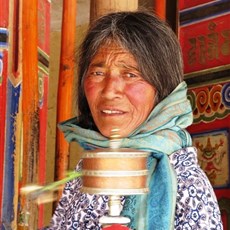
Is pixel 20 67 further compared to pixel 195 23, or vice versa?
pixel 195 23

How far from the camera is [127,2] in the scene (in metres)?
2.84

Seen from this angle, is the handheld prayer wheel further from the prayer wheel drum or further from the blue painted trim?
the blue painted trim

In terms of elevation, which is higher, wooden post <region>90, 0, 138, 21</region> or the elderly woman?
wooden post <region>90, 0, 138, 21</region>

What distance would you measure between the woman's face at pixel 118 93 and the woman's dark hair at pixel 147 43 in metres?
0.02

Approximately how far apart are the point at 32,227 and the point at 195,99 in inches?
44.9

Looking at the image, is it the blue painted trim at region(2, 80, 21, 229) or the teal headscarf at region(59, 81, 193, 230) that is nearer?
the teal headscarf at region(59, 81, 193, 230)

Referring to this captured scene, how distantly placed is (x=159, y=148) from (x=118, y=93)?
171 mm

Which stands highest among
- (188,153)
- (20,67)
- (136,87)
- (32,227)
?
(20,67)

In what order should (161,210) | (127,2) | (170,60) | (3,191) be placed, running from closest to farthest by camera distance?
(161,210) < (170,60) < (127,2) < (3,191)

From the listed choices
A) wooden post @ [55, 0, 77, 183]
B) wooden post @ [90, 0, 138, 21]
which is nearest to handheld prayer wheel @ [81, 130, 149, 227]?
wooden post @ [90, 0, 138, 21]

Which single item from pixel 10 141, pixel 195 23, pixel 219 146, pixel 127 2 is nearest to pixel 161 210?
pixel 127 2

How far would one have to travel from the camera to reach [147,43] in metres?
1.89

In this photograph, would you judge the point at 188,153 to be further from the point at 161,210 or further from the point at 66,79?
the point at 66,79

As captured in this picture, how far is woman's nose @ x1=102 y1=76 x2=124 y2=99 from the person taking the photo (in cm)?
180
